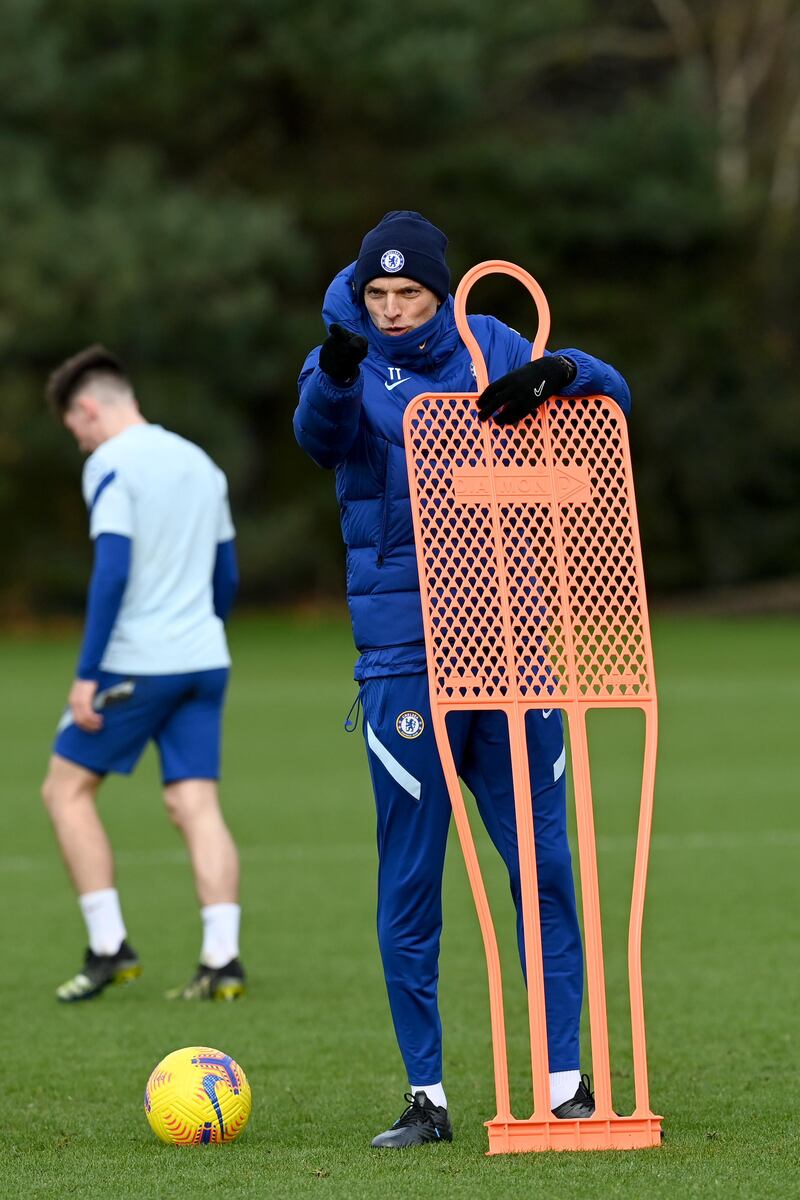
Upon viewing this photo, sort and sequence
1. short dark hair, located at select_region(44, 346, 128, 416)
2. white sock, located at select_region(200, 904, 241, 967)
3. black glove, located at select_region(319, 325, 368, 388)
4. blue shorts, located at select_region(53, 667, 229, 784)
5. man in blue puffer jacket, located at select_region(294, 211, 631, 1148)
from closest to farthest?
black glove, located at select_region(319, 325, 368, 388), man in blue puffer jacket, located at select_region(294, 211, 631, 1148), white sock, located at select_region(200, 904, 241, 967), blue shorts, located at select_region(53, 667, 229, 784), short dark hair, located at select_region(44, 346, 128, 416)

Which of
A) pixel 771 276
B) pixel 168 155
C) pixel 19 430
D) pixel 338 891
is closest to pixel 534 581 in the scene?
pixel 338 891

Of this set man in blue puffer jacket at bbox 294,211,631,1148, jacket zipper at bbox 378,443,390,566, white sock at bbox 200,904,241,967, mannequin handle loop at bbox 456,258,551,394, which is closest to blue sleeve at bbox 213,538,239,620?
white sock at bbox 200,904,241,967

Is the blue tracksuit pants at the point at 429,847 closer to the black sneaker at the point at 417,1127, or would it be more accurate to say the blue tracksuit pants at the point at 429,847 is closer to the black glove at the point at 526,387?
the black sneaker at the point at 417,1127

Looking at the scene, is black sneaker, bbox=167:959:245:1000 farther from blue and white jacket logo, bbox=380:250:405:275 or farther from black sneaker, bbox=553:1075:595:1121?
blue and white jacket logo, bbox=380:250:405:275

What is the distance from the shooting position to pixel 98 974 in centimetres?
754

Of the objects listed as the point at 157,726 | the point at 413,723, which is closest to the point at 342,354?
the point at 413,723

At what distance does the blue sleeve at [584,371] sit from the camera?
490 centimetres

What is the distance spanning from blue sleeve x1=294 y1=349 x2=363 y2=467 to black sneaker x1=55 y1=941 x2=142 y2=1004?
127 inches

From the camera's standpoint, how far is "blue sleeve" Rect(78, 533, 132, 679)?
24.4ft

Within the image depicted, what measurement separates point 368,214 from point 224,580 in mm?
29711

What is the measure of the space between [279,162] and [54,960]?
3062 cm

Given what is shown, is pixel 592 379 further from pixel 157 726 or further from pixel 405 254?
pixel 157 726

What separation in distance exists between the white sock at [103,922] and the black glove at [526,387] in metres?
3.50

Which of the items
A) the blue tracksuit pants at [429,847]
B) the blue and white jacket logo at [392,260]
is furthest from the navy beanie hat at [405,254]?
the blue tracksuit pants at [429,847]
